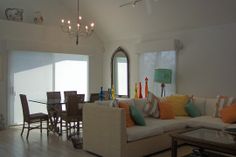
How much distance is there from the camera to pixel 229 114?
4742 millimetres

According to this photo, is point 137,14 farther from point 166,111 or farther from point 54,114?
point 54,114

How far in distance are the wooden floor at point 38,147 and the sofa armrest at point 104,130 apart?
10.3 inches

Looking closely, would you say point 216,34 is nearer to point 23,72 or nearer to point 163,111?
point 163,111

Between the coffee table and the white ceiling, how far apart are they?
2.18m

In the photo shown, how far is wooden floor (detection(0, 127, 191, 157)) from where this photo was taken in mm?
4547

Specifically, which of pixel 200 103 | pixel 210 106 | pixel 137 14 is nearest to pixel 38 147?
pixel 200 103

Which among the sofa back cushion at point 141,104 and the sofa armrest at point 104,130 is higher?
the sofa back cushion at point 141,104

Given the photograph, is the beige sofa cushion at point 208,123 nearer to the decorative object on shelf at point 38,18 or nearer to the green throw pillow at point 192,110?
the green throw pillow at point 192,110

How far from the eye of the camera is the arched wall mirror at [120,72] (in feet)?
25.9

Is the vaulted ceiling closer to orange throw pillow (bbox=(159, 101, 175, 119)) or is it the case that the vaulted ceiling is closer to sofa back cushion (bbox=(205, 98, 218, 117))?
sofa back cushion (bbox=(205, 98, 218, 117))

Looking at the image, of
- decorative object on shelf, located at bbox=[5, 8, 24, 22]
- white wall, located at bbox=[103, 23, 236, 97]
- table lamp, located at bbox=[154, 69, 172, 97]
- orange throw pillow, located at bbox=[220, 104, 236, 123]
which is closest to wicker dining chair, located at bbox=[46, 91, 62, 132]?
decorative object on shelf, located at bbox=[5, 8, 24, 22]

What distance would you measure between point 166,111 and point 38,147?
2545 millimetres

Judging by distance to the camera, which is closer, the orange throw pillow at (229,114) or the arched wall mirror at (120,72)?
the orange throw pillow at (229,114)

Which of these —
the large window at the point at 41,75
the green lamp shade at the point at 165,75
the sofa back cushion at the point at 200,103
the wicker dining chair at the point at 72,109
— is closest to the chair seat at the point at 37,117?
the wicker dining chair at the point at 72,109
